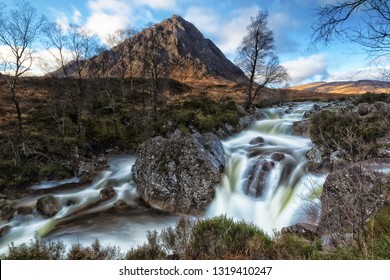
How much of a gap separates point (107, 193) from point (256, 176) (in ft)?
23.3

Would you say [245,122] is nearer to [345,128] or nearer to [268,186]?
[345,128]

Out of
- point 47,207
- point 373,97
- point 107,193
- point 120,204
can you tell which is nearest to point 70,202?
point 47,207

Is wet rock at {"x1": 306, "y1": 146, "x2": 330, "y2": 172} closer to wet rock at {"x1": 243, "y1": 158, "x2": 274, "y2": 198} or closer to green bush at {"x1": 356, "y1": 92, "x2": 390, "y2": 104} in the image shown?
wet rock at {"x1": 243, "y1": 158, "x2": 274, "y2": 198}

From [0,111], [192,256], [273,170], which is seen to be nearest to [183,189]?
[273,170]

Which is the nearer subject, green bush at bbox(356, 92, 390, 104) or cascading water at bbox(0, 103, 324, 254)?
cascading water at bbox(0, 103, 324, 254)

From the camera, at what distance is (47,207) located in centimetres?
1022

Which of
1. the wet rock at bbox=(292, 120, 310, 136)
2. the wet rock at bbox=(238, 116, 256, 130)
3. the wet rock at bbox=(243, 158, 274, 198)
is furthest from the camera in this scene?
the wet rock at bbox=(238, 116, 256, 130)

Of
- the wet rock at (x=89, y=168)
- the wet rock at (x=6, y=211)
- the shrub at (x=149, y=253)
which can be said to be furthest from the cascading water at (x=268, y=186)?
the wet rock at (x=6, y=211)

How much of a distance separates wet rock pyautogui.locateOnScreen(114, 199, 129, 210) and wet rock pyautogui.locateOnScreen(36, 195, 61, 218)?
2.38m

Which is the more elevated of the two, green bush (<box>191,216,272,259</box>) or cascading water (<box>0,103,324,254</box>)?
green bush (<box>191,216,272,259</box>)

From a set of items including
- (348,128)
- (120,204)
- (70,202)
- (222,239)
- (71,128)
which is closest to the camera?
(222,239)

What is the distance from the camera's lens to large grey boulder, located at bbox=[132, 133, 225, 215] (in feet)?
33.3

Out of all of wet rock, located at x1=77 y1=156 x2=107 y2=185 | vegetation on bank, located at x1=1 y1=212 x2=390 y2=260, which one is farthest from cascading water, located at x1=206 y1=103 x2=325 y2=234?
wet rock, located at x1=77 y1=156 x2=107 y2=185

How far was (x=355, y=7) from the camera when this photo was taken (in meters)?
3.96
